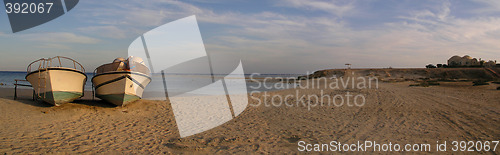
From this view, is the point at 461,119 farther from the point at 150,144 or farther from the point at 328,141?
the point at 150,144

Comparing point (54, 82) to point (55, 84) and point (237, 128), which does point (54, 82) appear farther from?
point (237, 128)

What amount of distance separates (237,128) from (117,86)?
6.67 m

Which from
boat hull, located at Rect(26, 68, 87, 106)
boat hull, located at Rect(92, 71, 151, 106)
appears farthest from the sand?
boat hull, located at Rect(92, 71, 151, 106)

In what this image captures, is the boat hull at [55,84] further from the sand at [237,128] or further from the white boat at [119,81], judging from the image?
the white boat at [119,81]

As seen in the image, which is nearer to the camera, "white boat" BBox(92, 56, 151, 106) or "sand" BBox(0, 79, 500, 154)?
"sand" BBox(0, 79, 500, 154)

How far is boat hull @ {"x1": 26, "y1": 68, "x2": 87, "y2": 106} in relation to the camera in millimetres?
10438

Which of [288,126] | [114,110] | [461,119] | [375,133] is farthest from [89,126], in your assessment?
Result: [461,119]

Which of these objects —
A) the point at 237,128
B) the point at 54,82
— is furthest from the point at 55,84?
the point at 237,128

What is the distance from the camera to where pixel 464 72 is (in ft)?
116

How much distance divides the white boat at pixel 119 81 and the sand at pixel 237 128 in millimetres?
834

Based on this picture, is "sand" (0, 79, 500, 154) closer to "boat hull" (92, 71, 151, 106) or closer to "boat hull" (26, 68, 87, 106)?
"boat hull" (26, 68, 87, 106)

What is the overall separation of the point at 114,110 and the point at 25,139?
4.54 metres

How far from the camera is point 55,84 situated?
34.4 ft

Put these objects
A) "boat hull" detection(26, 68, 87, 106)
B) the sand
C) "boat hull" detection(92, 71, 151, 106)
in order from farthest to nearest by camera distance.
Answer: "boat hull" detection(92, 71, 151, 106), "boat hull" detection(26, 68, 87, 106), the sand
